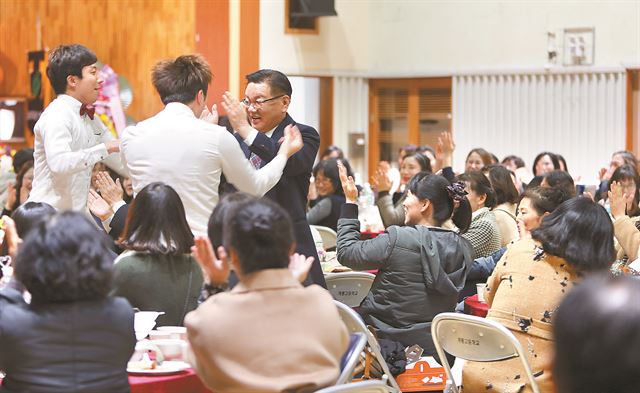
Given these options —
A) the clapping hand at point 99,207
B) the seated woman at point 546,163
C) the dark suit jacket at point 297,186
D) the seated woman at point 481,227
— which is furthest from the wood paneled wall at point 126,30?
the dark suit jacket at point 297,186

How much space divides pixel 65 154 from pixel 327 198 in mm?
4155

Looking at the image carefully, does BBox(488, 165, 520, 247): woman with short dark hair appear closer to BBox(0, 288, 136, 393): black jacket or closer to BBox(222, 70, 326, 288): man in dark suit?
BBox(222, 70, 326, 288): man in dark suit

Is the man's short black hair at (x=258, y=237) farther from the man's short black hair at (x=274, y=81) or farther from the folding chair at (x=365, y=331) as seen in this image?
the man's short black hair at (x=274, y=81)

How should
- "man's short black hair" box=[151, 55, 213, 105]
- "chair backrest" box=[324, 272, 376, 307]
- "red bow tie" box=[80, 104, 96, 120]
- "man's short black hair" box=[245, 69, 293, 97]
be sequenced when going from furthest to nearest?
"chair backrest" box=[324, 272, 376, 307], "red bow tie" box=[80, 104, 96, 120], "man's short black hair" box=[245, 69, 293, 97], "man's short black hair" box=[151, 55, 213, 105]

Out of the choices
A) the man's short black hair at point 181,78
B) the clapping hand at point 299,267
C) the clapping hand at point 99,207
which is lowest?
the clapping hand at point 299,267

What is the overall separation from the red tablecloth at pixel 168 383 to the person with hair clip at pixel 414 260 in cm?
162

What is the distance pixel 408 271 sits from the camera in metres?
4.92

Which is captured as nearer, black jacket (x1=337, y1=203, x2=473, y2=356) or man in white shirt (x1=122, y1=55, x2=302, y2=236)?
man in white shirt (x1=122, y1=55, x2=302, y2=236)

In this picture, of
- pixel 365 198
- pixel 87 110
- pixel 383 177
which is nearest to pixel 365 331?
pixel 87 110

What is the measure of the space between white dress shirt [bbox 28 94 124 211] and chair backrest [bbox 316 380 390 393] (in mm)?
2193

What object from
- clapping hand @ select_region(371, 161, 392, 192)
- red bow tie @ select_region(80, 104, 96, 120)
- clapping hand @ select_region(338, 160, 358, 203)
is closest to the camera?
clapping hand @ select_region(338, 160, 358, 203)

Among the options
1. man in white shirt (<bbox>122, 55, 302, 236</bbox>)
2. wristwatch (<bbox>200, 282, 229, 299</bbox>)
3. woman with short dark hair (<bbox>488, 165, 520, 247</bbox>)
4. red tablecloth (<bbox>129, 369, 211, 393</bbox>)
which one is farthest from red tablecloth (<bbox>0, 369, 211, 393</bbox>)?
woman with short dark hair (<bbox>488, 165, 520, 247</bbox>)

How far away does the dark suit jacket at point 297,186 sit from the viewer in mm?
4613

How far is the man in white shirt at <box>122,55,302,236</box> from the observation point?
4332 mm
